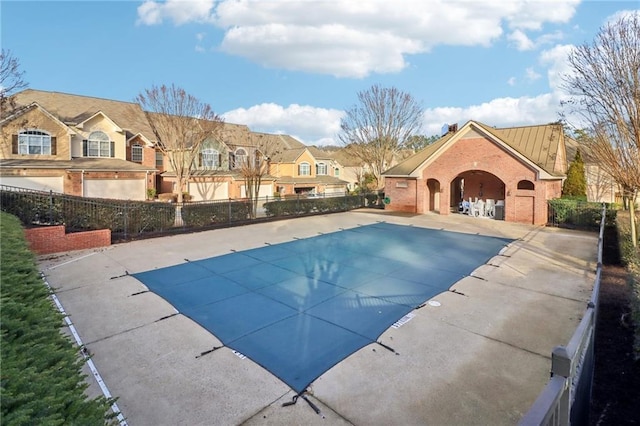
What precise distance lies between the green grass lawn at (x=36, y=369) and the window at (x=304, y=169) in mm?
38075

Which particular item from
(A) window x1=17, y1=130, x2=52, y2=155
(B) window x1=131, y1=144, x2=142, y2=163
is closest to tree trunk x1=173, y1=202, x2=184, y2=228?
(A) window x1=17, y1=130, x2=52, y2=155

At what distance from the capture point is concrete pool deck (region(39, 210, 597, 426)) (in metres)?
4.17

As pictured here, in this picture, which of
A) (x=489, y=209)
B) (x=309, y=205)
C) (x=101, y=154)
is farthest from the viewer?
(x=101, y=154)

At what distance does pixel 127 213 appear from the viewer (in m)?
14.2

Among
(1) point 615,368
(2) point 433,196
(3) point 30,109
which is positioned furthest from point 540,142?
(3) point 30,109

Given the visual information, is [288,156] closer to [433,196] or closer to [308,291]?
[433,196]

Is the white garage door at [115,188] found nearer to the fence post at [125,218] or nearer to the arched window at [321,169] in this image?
the fence post at [125,218]

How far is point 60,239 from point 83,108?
2311 centimetres

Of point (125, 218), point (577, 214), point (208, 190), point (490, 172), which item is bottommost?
point (577, 214)

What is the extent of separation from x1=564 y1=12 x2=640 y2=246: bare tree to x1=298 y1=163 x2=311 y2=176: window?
32.1m

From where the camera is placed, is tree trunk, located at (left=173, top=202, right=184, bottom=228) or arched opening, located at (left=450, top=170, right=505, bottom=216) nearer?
tree trunk, located at (left=173, top=202, right=184, bottom=228)

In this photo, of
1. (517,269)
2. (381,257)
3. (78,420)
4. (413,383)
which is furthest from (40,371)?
(517,269)

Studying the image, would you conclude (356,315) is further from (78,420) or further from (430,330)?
(78,420)

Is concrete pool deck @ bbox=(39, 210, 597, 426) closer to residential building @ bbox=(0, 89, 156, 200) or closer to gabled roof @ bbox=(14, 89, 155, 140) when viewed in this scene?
residential building @ bbox=(0, 89, 156, 200)
